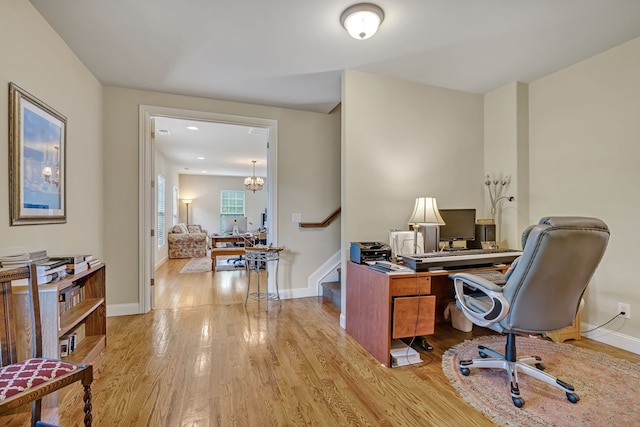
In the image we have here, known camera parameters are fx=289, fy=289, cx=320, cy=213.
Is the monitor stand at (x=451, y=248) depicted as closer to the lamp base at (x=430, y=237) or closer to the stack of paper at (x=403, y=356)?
Answer: the lamp base at (x=430, y=237)

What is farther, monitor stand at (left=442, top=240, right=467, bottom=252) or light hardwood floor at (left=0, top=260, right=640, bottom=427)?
monitor stand at (left=442, top=240, right=467, bottom=252)

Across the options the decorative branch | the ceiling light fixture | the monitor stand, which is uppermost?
the ceiling light fixture

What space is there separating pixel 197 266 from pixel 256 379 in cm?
464

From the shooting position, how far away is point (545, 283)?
5.28 feet

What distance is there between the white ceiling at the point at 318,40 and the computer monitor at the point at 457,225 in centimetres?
→ 137

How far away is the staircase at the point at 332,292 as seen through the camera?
3.41m

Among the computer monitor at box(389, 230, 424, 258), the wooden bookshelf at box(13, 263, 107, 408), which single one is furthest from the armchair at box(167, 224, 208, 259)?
the computer monitor at box(389, 230, 424, 258)

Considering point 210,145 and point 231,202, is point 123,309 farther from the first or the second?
point 231,202

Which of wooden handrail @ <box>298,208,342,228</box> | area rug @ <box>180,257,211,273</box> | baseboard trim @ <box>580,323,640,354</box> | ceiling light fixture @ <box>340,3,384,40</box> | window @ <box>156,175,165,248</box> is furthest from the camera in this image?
window @ <box>156,175,165,248</box>

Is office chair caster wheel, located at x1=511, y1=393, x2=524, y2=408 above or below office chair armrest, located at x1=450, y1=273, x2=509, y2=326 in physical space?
below

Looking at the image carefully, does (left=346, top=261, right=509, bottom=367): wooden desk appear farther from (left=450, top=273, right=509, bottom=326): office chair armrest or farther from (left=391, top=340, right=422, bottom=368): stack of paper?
(left=450, top=273, right=509, bottom=326): office chair armrest

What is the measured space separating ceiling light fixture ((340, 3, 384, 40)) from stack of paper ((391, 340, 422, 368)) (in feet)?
7.51

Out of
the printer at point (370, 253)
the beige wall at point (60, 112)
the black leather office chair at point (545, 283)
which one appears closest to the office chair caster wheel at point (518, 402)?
the black leather office chair at point (545, 283)

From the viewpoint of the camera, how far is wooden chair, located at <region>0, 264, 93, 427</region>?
1.10 m
